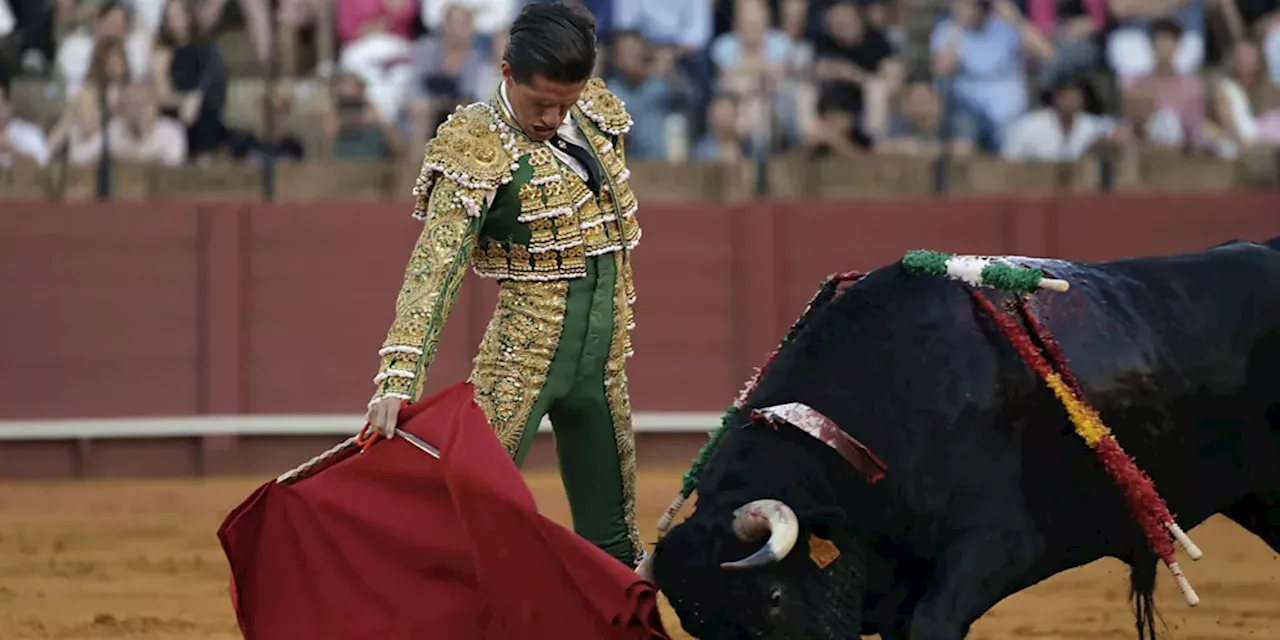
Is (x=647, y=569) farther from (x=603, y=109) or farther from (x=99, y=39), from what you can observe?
(x=99, y=39)

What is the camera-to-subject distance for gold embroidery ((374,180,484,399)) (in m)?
2.86

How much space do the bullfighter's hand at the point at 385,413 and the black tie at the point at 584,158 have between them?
1.51 ft

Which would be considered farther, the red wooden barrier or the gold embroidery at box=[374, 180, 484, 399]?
the red wooden barrier

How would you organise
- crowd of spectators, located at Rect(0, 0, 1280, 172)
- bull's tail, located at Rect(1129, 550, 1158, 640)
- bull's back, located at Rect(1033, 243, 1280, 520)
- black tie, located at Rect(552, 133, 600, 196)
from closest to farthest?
black tie, located at Rect(552, 133, 600, 196) → bull's back, located at Rect(1033, 243, 1280, 520) → bull's tail, located at Rect(1129, 550, 1158, 640) → crowd of spectators, located at Rect(0, 0, 1280, 172)

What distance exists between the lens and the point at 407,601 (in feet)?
9.59

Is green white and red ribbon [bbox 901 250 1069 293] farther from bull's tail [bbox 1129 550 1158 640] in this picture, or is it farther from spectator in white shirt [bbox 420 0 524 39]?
spectator in white shirt [bbox 420 0 524 39]

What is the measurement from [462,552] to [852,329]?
71cm

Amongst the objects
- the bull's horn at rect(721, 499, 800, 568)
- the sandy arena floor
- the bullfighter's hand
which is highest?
the bullfighter's hand

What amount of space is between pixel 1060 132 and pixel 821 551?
4806 mm

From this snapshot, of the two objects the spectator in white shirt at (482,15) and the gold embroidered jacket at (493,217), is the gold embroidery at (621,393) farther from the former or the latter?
the spectator in white shirt at (482,15)

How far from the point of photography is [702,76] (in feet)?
23.6

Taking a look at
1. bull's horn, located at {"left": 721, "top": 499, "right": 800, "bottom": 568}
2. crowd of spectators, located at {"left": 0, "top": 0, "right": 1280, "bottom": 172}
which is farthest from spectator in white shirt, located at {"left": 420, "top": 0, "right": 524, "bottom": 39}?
bull's horn, located at {"left": 721, "top": 499, "right": 800, "bottom": 568}

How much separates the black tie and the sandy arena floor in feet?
5.19

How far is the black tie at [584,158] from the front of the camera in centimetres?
298
